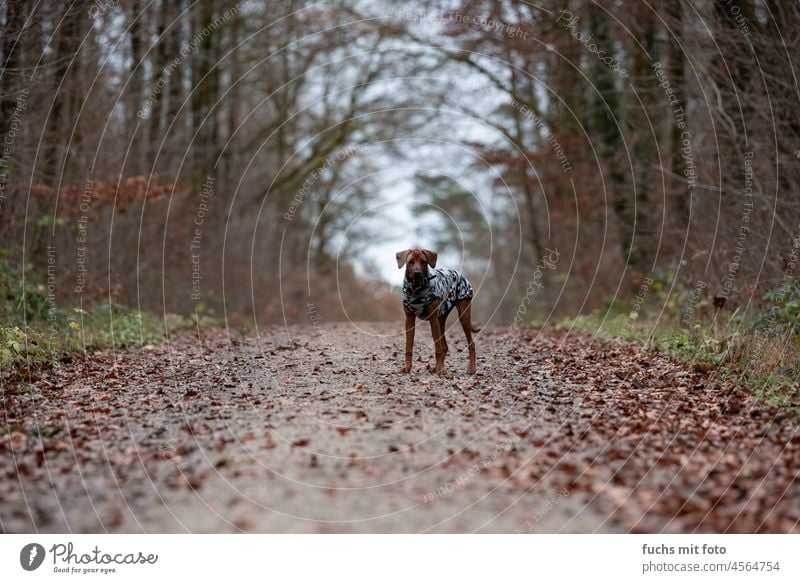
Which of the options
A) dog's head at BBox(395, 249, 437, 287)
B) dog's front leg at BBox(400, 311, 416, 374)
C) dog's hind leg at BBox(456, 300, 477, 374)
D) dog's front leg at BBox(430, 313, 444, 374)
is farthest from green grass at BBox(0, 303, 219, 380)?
dog's hind leg at BBox(456, 300, 477, 374)

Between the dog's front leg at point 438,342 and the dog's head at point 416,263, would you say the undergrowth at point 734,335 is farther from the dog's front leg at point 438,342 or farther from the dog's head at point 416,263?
the dog's head at point 416,263

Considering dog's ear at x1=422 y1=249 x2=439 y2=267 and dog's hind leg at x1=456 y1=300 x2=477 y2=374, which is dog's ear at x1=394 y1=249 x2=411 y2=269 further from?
dog's hind leg at x1=456 y1=300 x2=477 y2=374

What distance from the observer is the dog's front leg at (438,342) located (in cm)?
951

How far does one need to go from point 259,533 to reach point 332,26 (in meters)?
22.5

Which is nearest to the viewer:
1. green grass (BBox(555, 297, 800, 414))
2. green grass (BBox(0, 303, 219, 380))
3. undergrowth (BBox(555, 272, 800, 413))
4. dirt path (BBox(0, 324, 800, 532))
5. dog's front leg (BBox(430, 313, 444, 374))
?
dirt path (BBox(0, 324, 800, 532))

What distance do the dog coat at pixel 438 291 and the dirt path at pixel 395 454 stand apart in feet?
3.00

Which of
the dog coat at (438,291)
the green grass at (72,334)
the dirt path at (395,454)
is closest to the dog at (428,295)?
the dog coat at (438,291)

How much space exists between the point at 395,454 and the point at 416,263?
353 centimetres

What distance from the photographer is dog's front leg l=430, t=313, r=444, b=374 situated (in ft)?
31.2

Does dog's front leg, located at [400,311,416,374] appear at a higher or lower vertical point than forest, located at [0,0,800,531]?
lower

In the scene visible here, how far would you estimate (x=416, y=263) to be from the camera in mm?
9344

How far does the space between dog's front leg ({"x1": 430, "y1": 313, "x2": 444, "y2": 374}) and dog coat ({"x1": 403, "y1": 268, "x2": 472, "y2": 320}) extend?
16 cm

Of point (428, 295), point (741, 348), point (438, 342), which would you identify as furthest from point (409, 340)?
point (741, 348)
